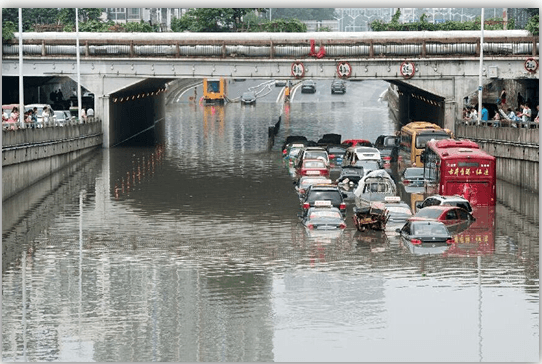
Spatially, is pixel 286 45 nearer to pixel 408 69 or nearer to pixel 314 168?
pixel 408 69

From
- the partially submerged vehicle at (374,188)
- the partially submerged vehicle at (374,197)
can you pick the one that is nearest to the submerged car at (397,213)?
the partially submerged vehicle at (374,197)

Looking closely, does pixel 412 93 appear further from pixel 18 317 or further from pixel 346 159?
pixel 18 317

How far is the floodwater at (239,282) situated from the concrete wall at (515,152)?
81.3 inches

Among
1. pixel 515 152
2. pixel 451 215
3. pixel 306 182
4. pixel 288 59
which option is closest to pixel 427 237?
pixel 451 215

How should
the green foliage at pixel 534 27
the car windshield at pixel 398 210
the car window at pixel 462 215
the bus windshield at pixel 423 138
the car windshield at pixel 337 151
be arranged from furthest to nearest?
the green foliage at pixel 534 27 < the car windshield at pixel 337 151 < the bus windshield at pixel 423 138 < the car window at pixel 462 215 < the car windshield at pixel 398 210

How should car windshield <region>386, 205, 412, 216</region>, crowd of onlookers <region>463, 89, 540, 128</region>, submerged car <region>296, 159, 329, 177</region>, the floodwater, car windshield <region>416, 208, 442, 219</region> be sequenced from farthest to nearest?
submerged car <region>296, 159, 329, 177</region>, crowd of onlookers <region>463, 89, 540, 128</region>, car windshield <region>386, 205, 412, 216</region>, car windshield <region>416, 208, 442, 219</region>, the floodwater

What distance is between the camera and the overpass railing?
369 ft

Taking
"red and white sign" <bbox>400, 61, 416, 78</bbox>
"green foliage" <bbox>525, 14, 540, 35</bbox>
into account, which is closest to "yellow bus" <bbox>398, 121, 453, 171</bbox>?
"red and white sign" <bbox>400, 61, 416, 78</bbox>

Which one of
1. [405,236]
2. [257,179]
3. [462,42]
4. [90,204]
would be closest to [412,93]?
[462,42]

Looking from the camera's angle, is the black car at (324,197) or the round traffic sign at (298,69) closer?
the black car at (324,197)

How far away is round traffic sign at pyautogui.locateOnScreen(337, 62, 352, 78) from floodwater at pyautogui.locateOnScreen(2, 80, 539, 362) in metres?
22.2

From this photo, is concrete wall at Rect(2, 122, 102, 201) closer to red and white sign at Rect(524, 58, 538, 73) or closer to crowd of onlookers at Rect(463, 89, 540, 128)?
Result: crowd of onlookers at Rect(463, 89, 540, 128)

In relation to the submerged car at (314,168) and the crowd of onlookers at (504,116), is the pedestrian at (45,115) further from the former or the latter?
the crowd of onlookers at (504,116)

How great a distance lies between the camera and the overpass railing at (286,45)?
112 m
